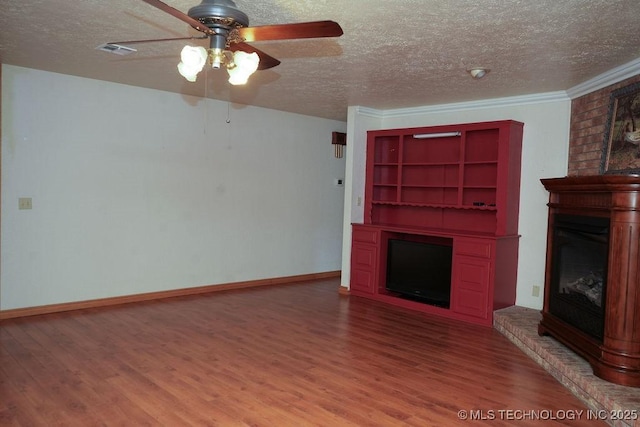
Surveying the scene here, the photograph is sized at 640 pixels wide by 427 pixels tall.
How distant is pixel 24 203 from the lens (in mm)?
4672

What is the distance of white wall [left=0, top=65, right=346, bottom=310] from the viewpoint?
469 cm

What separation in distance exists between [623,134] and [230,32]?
10.9 feet

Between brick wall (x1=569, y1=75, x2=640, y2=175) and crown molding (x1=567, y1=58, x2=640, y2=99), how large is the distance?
0.04 metres

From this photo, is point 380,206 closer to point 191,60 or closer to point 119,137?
point 119,137

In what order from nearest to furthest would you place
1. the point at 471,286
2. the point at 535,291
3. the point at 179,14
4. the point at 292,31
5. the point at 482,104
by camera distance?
1. the point at 179,14
2. the point at 292,31
3. the point at 471,286
4. the point at 535,291
5. the point at 482,104

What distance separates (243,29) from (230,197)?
4.12 metres

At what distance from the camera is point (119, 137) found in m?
5.24

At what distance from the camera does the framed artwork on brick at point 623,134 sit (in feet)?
12.3

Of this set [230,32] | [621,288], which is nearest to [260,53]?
[230,32]

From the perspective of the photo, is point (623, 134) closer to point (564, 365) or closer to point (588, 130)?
point (588, 130)

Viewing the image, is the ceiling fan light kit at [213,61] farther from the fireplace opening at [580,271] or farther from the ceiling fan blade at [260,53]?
the fireplace opening at [580,271]

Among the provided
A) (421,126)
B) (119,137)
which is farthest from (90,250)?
(421,126)

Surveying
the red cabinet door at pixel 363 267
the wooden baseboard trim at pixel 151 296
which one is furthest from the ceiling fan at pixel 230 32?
the red cabinet door at pixel 363 267

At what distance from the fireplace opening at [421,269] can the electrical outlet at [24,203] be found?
12.9 ft
